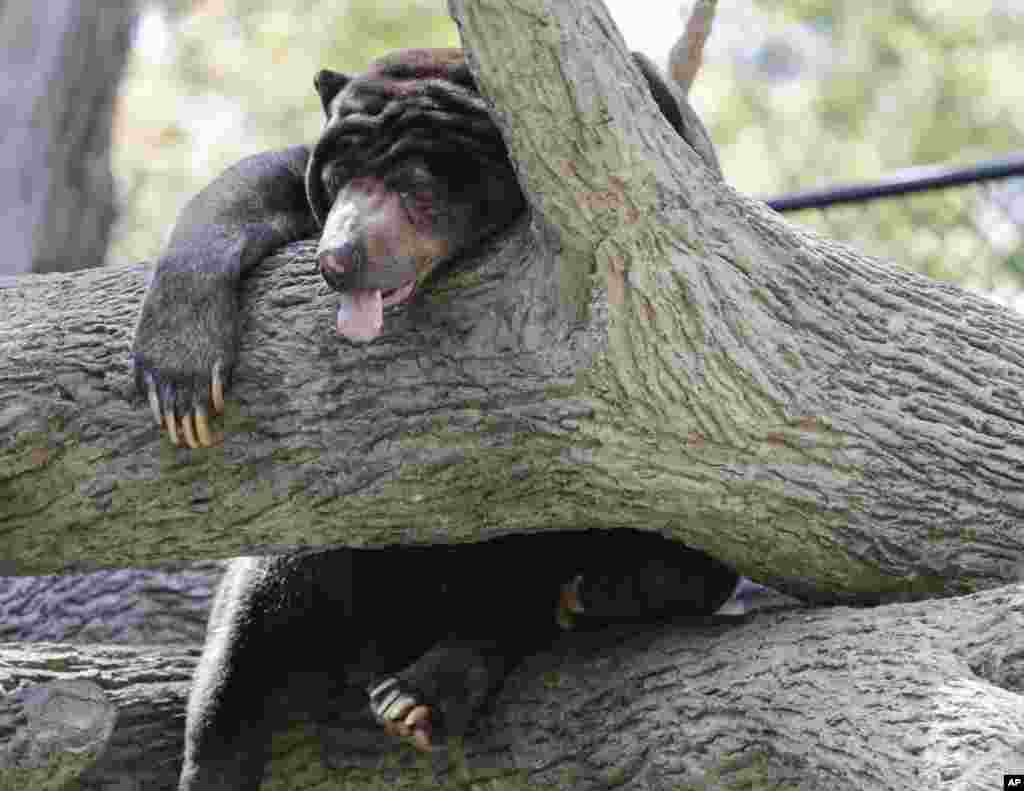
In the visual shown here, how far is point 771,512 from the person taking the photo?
10.4 feet

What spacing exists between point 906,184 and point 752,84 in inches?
409

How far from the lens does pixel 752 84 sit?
17406 mm

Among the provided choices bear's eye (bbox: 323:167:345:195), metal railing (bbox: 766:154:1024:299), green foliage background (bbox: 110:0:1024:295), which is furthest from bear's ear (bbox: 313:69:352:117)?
green foliage background (bbox: 110:0:1024:295)

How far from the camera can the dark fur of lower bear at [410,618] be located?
3.51 metres

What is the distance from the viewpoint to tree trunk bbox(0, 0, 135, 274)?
7797mm

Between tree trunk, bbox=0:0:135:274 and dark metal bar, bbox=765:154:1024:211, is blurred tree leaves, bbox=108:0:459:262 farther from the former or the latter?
dark metal bar, bbox=765:154:1024:211

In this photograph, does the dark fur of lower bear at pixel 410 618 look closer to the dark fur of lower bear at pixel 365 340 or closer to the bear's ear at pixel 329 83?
the dark fur of lower bear at pixel 365 340

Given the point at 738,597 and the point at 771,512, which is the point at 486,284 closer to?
the point at 771,512

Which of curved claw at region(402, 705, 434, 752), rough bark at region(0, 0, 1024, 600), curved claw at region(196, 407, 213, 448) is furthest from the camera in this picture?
curved claw at region(402, 705, 434, 752)

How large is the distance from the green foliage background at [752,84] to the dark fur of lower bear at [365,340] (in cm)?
1138

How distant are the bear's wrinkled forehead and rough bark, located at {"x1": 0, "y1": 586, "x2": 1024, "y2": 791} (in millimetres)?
1313

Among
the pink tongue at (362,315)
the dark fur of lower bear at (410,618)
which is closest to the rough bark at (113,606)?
the dark fur of lower bear at (410,618)

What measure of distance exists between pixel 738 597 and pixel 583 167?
2.12 meters

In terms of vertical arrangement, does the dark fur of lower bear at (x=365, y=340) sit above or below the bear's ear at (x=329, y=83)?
below
